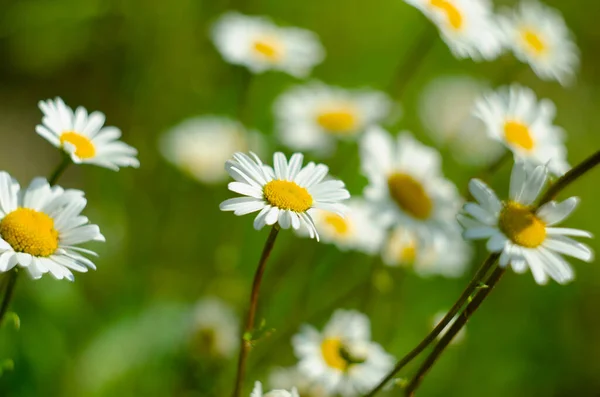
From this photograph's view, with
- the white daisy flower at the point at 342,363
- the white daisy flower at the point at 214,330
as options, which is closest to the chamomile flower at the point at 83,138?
the white daisy flower at the point at 342,363

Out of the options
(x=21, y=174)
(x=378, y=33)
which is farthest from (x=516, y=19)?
(x=21, y=174)

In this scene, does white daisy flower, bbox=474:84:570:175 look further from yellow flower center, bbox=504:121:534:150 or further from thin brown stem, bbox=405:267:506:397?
thin brown stem, bbox=405:267:506:397

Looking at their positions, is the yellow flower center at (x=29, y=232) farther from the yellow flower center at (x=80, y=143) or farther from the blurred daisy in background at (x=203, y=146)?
the blurred daisy in background at (x=203, y=146)

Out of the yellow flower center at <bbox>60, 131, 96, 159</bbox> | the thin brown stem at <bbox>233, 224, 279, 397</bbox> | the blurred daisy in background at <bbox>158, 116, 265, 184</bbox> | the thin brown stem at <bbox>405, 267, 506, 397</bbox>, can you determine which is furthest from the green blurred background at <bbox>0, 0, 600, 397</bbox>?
the yellow flower center at <bbox>60, 131, 96, 159</bbox>

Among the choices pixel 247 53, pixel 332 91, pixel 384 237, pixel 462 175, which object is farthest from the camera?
pixel 462 175

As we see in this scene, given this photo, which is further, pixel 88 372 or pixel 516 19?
pixel 516 19

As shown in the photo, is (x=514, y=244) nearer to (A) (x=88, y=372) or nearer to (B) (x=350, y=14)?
(A) (x=88, y=372)
